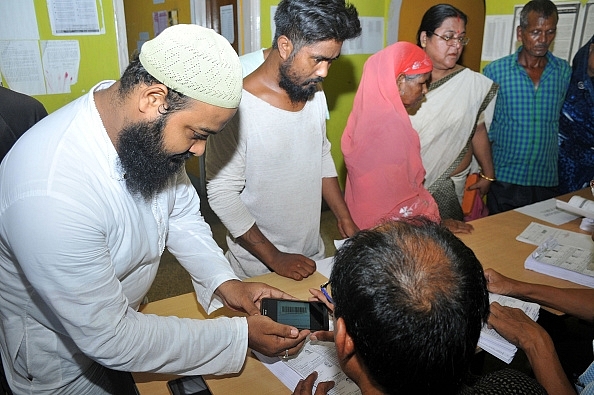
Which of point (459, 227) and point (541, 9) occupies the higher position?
point (541, 9)

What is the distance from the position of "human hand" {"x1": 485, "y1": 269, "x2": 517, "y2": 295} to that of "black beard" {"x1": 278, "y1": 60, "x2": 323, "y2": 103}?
0.99 metres

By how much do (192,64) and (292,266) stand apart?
3.18 feet

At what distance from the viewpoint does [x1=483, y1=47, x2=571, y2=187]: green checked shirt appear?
316 cm

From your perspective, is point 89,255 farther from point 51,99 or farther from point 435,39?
point 435,39

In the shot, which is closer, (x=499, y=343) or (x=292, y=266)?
(x=499, y=343)

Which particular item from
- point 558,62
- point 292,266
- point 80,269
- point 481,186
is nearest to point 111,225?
point 80,269

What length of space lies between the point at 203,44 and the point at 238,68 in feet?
0.36

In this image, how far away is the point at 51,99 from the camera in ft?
9.27

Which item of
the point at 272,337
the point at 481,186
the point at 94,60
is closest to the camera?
the point at 272,337

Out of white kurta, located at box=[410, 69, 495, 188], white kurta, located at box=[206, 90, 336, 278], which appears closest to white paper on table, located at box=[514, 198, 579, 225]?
white kurta, located at box=[410, 69, 495, 188]

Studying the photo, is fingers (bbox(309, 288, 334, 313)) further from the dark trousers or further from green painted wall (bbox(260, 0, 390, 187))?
green painted wall (bbox(260, 0, 390, 187))

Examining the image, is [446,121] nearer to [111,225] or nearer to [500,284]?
[500,284]

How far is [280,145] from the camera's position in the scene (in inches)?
74.3

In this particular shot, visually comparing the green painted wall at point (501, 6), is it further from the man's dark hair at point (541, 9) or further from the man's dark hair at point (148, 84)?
the man's dark hair at point (148, 84)
